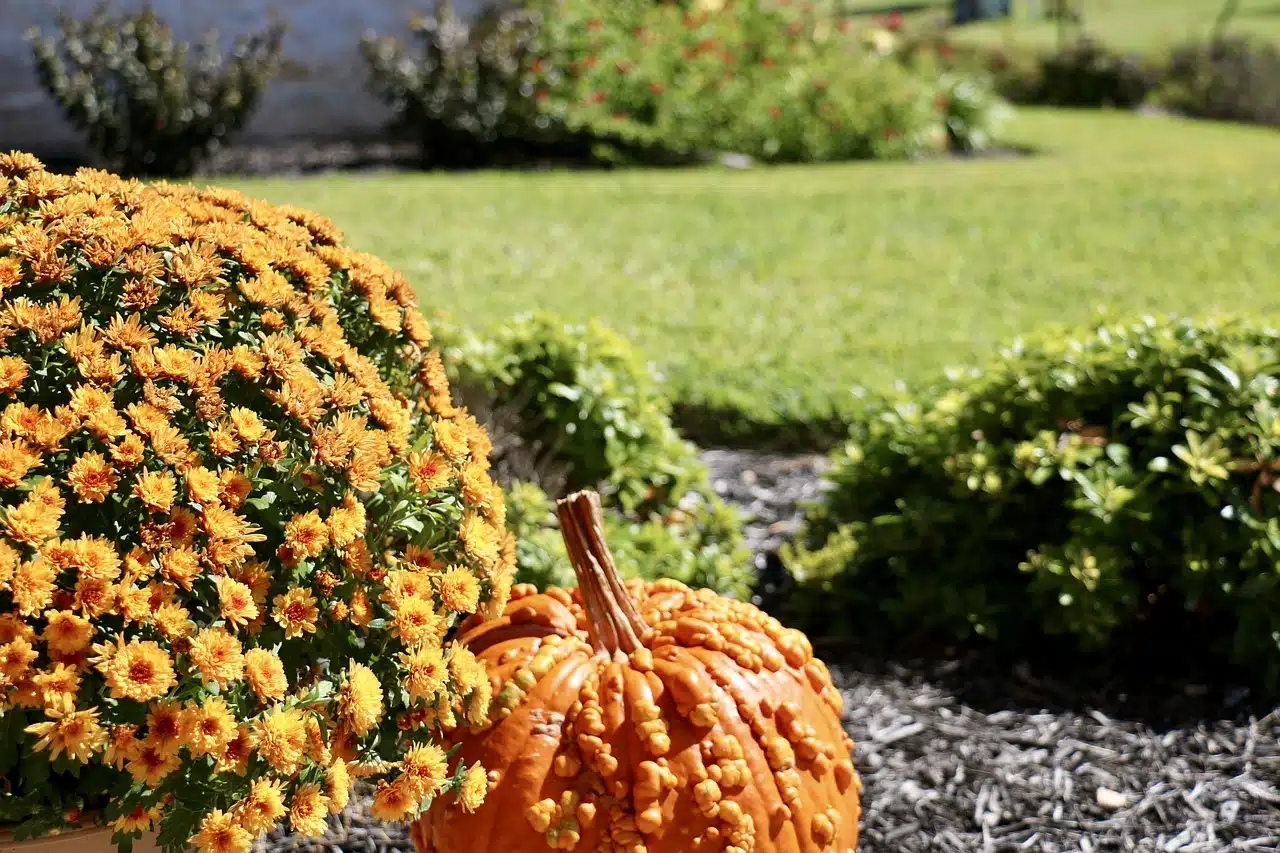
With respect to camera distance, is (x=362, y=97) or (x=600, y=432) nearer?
(x=600, y=432)

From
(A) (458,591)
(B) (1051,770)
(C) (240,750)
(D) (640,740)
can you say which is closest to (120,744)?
(C) (240,750)

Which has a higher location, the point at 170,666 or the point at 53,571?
the point at 53,571

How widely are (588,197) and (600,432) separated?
714cm

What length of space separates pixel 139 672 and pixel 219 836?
10.2 inches

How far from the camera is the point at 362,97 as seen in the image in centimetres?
1400

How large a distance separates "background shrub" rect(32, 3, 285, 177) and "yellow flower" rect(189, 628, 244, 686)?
403 inches

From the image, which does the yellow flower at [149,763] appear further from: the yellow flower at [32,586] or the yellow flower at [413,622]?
the yellow flower at [413,622]

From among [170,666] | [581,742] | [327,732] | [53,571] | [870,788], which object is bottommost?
[870,788]

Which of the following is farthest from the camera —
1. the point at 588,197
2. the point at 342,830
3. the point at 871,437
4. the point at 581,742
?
the point at 588,197

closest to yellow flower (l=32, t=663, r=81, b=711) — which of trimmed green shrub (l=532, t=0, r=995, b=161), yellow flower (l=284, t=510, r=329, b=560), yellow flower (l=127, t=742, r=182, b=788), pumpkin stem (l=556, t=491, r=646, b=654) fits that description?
yellow flower (l=127, t=742, r=182, b=788)

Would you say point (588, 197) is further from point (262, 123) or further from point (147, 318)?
point (147, 318)

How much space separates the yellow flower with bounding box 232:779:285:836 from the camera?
173 centimetres

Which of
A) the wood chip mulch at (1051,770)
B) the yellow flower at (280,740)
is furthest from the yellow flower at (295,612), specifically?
the wood chip mulch at (1051,770)

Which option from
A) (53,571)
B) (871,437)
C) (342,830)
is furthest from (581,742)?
(871,437)
